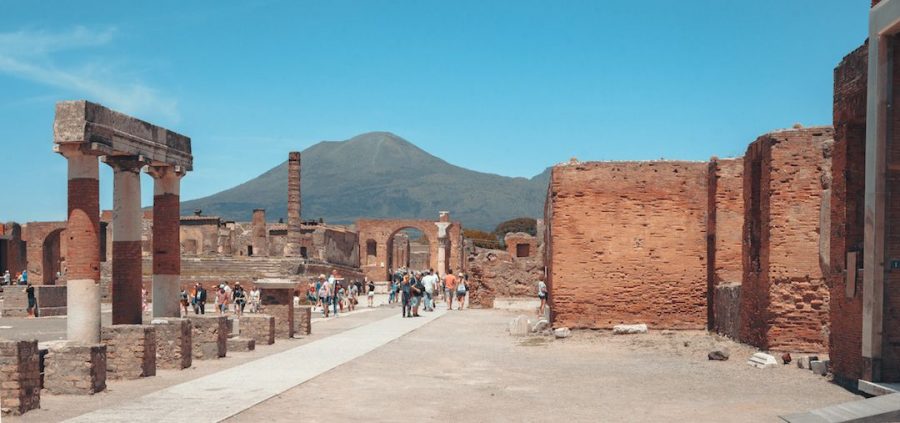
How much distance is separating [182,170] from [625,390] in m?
9.92

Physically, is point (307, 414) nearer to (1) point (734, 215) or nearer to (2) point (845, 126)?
(2) point (845, 126)

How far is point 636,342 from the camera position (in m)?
18.0

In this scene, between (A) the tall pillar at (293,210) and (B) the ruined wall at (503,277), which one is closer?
(B) the ruined wall at (503,277)

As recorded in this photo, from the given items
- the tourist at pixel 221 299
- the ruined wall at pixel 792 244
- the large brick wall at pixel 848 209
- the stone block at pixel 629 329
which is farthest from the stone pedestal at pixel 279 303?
the large brick wall at pixel 848 209

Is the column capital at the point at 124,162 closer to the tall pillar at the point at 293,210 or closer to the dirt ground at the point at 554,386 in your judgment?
the dirt ground at the point at 554,386

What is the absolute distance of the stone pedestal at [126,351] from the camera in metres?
12.6

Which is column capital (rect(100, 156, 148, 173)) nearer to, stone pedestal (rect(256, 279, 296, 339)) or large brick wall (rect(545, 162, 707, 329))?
stone pedestal (rect(256, 279, 296, 339))

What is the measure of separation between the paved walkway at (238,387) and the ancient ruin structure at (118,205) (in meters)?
2.41

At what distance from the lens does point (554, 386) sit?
1177 centimetres

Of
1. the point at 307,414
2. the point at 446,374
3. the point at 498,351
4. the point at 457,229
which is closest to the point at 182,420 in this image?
the point at 307,414

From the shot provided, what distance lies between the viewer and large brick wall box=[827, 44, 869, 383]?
11.8 meters

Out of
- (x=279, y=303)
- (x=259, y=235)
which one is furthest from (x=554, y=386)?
(x=259, y=235)

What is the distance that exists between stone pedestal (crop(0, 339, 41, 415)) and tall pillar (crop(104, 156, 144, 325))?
587cm

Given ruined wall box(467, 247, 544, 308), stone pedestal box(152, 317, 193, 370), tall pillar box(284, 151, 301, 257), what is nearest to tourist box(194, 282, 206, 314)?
ruined wall box(467, 247, 544, 308)
